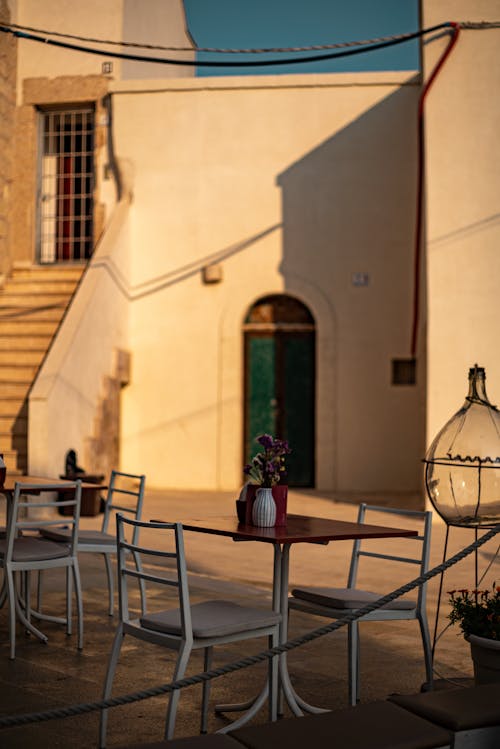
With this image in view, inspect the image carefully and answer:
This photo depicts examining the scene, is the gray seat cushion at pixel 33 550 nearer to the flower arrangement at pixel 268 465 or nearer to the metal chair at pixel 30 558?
the metal chair at pixel 30 558

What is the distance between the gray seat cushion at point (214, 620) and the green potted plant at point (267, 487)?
0.40 metres

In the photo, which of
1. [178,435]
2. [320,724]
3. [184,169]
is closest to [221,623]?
[320,724]

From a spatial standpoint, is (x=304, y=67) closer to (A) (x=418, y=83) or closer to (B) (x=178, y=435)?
(A) (x=418, y=83)

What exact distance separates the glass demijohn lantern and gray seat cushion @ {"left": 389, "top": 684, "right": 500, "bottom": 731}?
1100 mm

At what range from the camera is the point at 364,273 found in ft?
41.0

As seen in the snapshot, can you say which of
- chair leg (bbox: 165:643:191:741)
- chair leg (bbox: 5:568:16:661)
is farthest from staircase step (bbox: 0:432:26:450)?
chair leg (bbox: 165:643:191:741)

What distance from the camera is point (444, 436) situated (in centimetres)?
400

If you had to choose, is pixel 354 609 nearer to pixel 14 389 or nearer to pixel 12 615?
pixel 12 615

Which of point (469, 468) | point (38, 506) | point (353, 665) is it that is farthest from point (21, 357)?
point (353, 665)

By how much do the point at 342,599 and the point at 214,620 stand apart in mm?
610

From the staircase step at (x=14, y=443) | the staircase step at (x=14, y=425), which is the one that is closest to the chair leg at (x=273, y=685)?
the staircase step at (x=14, y=443)

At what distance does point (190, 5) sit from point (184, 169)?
186 inches

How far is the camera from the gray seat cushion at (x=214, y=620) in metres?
3.09

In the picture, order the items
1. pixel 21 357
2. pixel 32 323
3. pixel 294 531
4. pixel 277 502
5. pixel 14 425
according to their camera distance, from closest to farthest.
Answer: pixel 294 531
pixel 277 502
pixel 14 425
pixel 21 357
pixel 32 323
